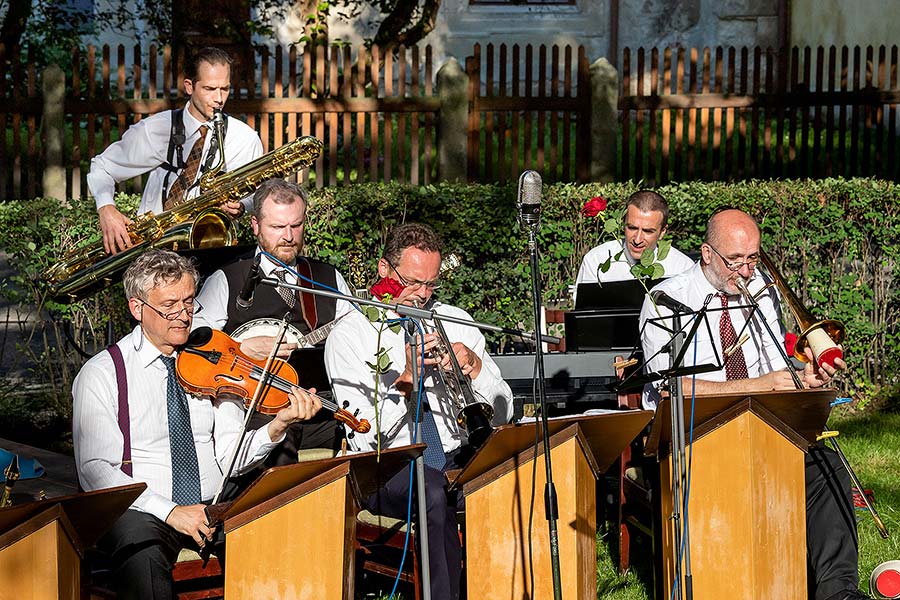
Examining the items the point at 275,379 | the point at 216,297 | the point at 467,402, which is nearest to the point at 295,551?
the point at 275,379

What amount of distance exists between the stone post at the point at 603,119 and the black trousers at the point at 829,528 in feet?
18.2

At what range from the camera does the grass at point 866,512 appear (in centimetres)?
580

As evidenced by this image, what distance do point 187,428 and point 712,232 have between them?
2723 mm

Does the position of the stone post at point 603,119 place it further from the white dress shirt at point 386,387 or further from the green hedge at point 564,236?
the white dress shirt at point 386,387

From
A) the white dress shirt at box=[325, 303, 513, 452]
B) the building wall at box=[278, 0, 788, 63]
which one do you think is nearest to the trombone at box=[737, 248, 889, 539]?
the white dress shirt at box=[325, 303, 513, 452]

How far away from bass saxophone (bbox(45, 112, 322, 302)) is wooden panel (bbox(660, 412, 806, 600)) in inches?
119

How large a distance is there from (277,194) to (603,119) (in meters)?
5.26

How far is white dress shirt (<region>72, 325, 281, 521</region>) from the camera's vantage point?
464 cm

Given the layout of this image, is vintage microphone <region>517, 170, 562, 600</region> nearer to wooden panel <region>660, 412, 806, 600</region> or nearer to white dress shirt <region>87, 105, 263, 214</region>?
wooden panel <region>660, 412, 806, 600</region>

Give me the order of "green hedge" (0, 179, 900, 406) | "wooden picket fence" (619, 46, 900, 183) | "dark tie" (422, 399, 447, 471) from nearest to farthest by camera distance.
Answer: "dark tie" (422, 399, 447, 471)
"green hedge" (0, 179, 900, 406)
"wooden picket fence" (619, 46, 900, 183)

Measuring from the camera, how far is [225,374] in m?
4.88

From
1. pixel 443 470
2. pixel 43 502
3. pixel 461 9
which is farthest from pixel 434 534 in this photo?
pixel 461 9

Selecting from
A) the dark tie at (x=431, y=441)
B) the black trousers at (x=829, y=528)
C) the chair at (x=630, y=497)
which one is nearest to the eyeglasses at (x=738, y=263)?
the chair at (x=630, y=497)

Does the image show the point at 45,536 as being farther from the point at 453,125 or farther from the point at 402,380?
the point at 453,125
